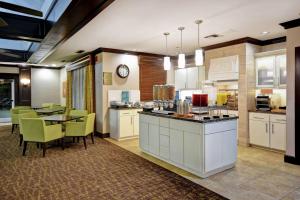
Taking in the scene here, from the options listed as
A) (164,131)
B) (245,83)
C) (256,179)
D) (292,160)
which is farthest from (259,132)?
(164,131)

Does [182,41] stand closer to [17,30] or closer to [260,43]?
[260,43]

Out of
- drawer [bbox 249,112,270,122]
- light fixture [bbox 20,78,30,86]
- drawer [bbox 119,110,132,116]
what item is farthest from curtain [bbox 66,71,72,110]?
drawer [bbox 249,112,270,122]

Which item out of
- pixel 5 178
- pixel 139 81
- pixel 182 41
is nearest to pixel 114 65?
pixel 139 81

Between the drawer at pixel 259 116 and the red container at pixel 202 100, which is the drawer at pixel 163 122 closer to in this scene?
the red container at pixel 202 100

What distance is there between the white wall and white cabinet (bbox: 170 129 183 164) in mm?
8821

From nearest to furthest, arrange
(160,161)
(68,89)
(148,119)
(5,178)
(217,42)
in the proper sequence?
(5,178)
(160,161)
(148,119)
(217,42)
(68,89)

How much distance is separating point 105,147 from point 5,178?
2212mm

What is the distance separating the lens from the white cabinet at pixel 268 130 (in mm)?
4473

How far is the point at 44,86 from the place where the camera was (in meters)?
10.4

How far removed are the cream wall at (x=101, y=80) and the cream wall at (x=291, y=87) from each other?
4.22 m

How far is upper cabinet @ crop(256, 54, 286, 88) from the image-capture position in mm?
4727

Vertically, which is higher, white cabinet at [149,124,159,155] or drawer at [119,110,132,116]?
drawer at [119,110,132,116]

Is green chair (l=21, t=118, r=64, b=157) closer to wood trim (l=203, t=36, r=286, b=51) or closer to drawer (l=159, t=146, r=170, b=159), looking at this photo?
drawer (l=159, t=146, r=170, b=159)

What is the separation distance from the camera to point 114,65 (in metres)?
6.34
